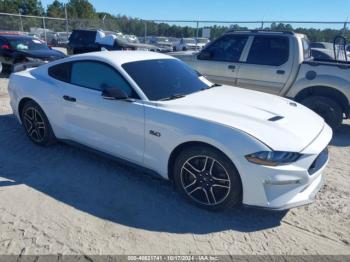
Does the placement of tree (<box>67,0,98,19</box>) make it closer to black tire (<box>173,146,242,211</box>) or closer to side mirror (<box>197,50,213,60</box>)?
side mirror (<box>197,50,213,60</box>)

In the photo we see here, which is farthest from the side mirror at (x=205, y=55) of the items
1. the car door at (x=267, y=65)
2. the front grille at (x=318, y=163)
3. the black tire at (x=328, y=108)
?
the front grille at (x=318, y=163)

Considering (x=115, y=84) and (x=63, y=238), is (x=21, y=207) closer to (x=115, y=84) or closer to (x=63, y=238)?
(x=63, y=238)

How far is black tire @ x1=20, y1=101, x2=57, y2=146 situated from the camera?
470cm

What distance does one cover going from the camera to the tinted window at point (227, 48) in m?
6.79

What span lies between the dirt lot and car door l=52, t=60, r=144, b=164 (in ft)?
1.41

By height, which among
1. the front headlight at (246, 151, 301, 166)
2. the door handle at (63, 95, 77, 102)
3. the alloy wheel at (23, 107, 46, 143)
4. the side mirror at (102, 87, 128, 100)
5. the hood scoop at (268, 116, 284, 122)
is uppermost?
the side mirror at (102, 87, 128, 100)

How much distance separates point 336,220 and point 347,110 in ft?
10.7

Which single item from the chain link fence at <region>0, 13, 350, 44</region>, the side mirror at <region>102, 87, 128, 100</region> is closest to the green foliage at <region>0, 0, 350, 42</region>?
the chain link fence at <region>0, 13, 350, 44</region>

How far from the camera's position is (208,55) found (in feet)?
23.2

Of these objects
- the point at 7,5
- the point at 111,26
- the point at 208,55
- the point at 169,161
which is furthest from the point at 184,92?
the point at 7,5

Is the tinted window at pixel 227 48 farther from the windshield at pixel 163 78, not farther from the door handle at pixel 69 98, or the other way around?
the door handle at pixel 69 98

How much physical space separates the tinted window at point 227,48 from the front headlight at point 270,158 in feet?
14.0

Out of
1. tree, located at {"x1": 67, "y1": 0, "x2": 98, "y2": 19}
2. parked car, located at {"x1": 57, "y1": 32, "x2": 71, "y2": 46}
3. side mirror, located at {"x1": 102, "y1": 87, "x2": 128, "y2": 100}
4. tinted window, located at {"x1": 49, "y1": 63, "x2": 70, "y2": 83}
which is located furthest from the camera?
tree, located at {"x1": 67, "y1": 0, "x2": 98, "y2": 19}

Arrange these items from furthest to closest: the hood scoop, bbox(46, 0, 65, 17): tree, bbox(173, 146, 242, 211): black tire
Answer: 1. bbox(46, 0, 65, 17): tree
2. the hood scoop
3. bbox(173, 146, 242, 211): black tire
